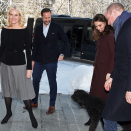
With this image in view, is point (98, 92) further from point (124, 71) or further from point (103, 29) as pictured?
point (124, 71)

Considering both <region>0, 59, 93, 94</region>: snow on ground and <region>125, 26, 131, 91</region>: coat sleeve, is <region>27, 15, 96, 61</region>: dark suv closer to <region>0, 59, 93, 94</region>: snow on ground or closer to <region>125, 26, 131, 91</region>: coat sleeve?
<region>0, 59, 93, 94</region>: snow on ground

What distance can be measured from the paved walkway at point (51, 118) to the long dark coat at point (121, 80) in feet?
4.58

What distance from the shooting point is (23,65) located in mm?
3467

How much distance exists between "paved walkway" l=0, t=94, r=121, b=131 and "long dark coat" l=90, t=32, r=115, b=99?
0.72 meters

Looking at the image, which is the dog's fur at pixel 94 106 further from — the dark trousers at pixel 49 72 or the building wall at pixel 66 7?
the building wall at pixel 66 7

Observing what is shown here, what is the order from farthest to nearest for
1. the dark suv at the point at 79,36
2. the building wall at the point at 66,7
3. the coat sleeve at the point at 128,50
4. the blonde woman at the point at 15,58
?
the building wall at the point at 66,7
the dark suv at the point at 79,36
the blonde woman at the point at 15,58
the coat sleeve at the point at 128,50

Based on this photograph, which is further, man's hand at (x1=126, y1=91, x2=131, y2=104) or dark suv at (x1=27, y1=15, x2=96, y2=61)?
dark suv at (x1=27, y1=15, x2=96, y2=61)

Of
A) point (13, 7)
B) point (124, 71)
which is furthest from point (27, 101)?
point (124, 71)

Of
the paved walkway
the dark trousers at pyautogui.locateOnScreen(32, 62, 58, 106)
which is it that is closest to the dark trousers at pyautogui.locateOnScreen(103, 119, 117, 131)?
the paved walkway

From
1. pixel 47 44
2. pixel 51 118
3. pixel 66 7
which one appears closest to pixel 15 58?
pixel 47 44

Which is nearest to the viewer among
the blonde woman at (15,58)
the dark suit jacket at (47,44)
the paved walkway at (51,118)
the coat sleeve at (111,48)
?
the coat sleeve at (111,48)

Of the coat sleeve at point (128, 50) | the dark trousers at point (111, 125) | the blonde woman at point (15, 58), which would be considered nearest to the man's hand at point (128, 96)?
the coat sleeve at point (128, 50)

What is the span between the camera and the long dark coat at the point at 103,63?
3.25 meters

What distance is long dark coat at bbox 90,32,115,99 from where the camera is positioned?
3.25 meters
